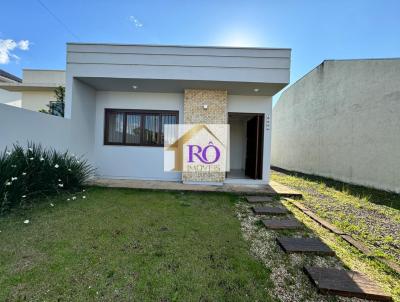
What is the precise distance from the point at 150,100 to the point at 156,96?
0.26 m

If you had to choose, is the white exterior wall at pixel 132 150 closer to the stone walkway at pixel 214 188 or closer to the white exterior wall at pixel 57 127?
the white exterior wall at pixel 57 127

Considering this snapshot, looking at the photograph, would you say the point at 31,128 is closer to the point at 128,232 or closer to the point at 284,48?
the point at 128,232

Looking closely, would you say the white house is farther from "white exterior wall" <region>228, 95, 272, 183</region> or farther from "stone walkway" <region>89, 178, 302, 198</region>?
"stone walkway" <region>89, 178, 302, 198</region>

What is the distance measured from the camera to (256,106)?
743cm

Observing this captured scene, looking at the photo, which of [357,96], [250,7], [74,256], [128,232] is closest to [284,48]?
[250,7]

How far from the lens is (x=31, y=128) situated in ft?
16.0

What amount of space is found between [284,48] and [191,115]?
3434mm

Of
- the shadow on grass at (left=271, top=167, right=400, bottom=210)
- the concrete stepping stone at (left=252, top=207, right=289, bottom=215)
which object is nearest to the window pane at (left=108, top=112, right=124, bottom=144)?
the concrete stepping stone at (left=252, top=207, right=289, bottom=215)

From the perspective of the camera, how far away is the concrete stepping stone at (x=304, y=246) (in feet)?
9.42

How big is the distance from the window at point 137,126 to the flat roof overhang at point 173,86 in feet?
2.68

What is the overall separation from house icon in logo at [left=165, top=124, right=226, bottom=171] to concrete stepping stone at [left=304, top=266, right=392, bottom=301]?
511cm

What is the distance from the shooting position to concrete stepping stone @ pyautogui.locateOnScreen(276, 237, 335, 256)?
9.42 ft

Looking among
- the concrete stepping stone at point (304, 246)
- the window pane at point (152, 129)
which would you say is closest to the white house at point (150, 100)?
the window pane at point (152, 129)

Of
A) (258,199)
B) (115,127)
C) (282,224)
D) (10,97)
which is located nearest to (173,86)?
(115,127)
